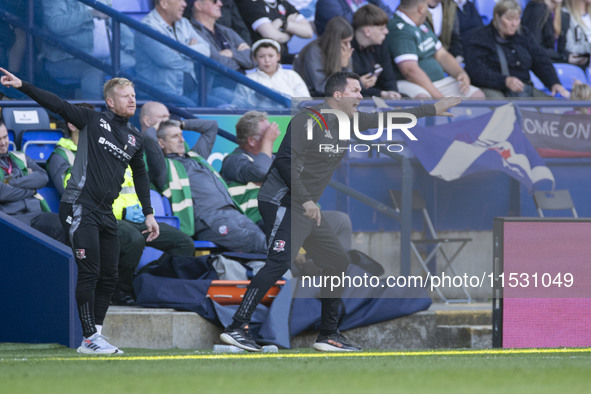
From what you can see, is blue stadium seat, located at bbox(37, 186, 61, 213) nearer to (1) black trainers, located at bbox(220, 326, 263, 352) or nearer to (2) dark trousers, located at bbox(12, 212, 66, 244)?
(2) dark trousers, located at bbox(12, 212, 66, 244)

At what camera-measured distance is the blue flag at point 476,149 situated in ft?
28.3

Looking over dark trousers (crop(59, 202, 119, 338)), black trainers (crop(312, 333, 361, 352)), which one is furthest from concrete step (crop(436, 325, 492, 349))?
dark trousers (crop(59, 202, 119, 338))

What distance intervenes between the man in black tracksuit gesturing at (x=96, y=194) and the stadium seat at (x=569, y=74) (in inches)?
288

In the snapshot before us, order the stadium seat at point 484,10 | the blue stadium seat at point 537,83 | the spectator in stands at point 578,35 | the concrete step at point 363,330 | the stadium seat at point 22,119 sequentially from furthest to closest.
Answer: the spectator in stands at point 578,35
the stadium seat at point 484,10
the blue stadium seat at point 537,83
the stadium seat at point 22,119
the concrete step at point 363,330

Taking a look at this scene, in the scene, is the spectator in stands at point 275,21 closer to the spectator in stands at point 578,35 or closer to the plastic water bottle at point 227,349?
the spectator in stands at point 578,35

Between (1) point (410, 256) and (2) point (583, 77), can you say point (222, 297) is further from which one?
(2) point (583, 77)

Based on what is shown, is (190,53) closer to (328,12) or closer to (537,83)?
(328,12)

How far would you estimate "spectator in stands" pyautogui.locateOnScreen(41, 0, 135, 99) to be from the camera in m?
9.32

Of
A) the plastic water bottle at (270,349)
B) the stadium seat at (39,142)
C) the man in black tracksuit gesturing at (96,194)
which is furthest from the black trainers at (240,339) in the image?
the stadium seat at (39,142)

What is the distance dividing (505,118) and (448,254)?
4.40 ft

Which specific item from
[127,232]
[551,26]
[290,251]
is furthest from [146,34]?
[551,26]

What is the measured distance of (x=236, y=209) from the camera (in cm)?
892

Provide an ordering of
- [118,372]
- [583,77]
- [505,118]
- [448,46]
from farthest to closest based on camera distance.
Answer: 1. [583,77]
2. [448,46]
3. [505,118]
4. [118,372]

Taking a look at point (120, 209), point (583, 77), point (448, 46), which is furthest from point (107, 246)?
point (583, 77)
